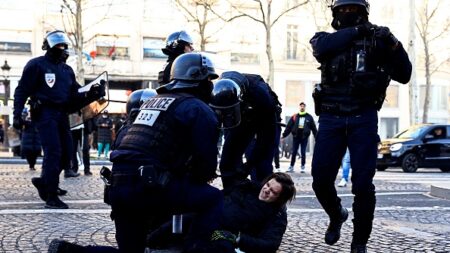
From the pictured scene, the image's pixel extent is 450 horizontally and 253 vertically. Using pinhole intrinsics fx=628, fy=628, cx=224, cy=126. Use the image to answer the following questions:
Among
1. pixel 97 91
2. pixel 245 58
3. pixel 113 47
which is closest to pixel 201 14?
pixel 245 58

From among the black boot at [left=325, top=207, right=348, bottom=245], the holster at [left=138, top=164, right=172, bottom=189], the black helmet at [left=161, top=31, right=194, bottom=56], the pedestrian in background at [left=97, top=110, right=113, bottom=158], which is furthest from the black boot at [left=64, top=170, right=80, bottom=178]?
the pedestrian in background at [left=97, top=110, right=113, bottom=158]

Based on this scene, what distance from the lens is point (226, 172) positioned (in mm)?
5824

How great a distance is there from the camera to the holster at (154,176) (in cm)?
346

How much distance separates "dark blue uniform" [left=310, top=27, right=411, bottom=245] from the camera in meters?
4.53

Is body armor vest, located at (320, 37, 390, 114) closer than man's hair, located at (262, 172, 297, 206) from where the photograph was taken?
Yes

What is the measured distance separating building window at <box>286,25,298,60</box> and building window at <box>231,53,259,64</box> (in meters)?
2.46

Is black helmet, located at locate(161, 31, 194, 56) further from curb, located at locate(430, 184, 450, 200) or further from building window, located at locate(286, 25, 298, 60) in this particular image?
building window, located at locate(286, 25, 298, 60)

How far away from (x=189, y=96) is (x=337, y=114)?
1422 millimetres

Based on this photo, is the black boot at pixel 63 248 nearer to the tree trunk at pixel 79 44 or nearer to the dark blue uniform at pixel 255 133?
the dark blue uniform at pixel 255 133

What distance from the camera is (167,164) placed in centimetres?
362

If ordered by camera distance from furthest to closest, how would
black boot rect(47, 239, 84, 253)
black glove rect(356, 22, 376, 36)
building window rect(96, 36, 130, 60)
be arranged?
1. building window rect(96, 36, 130, 60)
2. black glove rect(356, 22, 376, 36)
3. black boot rect(47, 239, 84, 253)

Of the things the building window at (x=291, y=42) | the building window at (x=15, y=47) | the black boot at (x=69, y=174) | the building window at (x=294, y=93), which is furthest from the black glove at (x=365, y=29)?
the building window at (x=291, y=42)

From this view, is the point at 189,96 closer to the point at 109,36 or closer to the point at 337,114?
the point at 337,114

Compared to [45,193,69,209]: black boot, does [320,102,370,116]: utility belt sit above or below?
above
